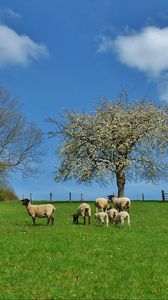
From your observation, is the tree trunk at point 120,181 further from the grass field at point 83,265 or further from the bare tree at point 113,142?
the grass field at point 83,265

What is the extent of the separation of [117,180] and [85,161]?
5126 millimetres

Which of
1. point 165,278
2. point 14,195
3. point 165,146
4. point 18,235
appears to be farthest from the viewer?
point 14,195

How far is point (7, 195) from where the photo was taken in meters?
79.8

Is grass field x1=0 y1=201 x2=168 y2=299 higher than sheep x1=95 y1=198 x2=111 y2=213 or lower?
lower

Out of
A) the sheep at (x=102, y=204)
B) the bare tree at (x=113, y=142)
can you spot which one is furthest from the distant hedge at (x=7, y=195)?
the sheep at (x=102, y=204)

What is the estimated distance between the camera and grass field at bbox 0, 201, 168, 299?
15.3 m

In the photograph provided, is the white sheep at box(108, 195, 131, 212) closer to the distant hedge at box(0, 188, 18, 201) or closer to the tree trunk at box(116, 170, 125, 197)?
the tree trunk at box(116, 170, 125, 197)

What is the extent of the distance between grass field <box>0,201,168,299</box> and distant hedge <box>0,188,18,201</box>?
2075 inches

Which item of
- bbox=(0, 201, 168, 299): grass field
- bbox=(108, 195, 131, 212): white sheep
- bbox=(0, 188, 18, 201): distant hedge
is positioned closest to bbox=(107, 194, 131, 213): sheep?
bbox=(108, 195, 131, 212): white sheep

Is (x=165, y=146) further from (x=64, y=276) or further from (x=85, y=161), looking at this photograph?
(x=64, y=276)

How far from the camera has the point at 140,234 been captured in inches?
1038

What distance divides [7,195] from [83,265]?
6265 centimetres

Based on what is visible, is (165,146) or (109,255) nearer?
(109,255)

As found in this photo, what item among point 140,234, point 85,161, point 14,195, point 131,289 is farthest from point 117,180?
point 131,289
